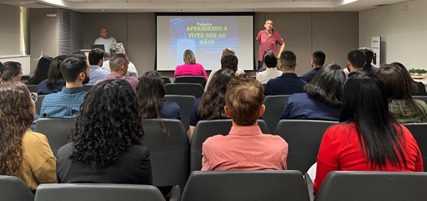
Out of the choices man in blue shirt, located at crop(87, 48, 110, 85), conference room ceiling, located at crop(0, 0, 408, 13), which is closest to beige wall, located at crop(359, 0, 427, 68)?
conference room ceiling, located at crop(0, 0, 408, 13)

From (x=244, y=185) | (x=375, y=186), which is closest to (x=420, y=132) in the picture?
(x=375, y=186)

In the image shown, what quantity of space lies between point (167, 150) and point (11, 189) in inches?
56.9

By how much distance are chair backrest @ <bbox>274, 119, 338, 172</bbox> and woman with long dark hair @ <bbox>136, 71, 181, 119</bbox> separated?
2.86ft

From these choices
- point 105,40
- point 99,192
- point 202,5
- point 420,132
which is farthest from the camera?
point 105,40

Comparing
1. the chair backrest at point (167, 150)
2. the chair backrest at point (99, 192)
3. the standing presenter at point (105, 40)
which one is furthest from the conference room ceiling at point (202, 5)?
the chair backrest at point (99, 192)

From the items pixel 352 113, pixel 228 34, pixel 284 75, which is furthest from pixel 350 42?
pixel 352 113

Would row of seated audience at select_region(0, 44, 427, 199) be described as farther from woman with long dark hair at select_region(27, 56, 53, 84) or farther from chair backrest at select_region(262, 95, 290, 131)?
woman with long dark hair at select_region(27, 56, 53, 84)

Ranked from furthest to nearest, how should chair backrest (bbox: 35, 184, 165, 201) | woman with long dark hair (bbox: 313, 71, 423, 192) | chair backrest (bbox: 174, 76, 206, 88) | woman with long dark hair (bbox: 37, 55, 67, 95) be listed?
chair backrest (bbox: 174, 76, 206, 88) → woman with long dark hair (bbox: 37, 55, 67, 95) → woman with long dark hair (bbox: 313, 71, 423, 192) → chair backrest (bbox: 35, 184, 165, 201)

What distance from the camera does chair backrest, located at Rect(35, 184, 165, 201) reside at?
143cm

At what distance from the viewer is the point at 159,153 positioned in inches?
117

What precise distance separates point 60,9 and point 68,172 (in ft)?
33.7

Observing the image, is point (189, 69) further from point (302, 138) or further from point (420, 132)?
point (420, 132)

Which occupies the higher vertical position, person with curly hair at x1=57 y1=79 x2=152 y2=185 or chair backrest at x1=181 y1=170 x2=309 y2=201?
person with curly hair at x1=57 y1=79 x2=152 y2=185

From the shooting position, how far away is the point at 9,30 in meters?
9.98
